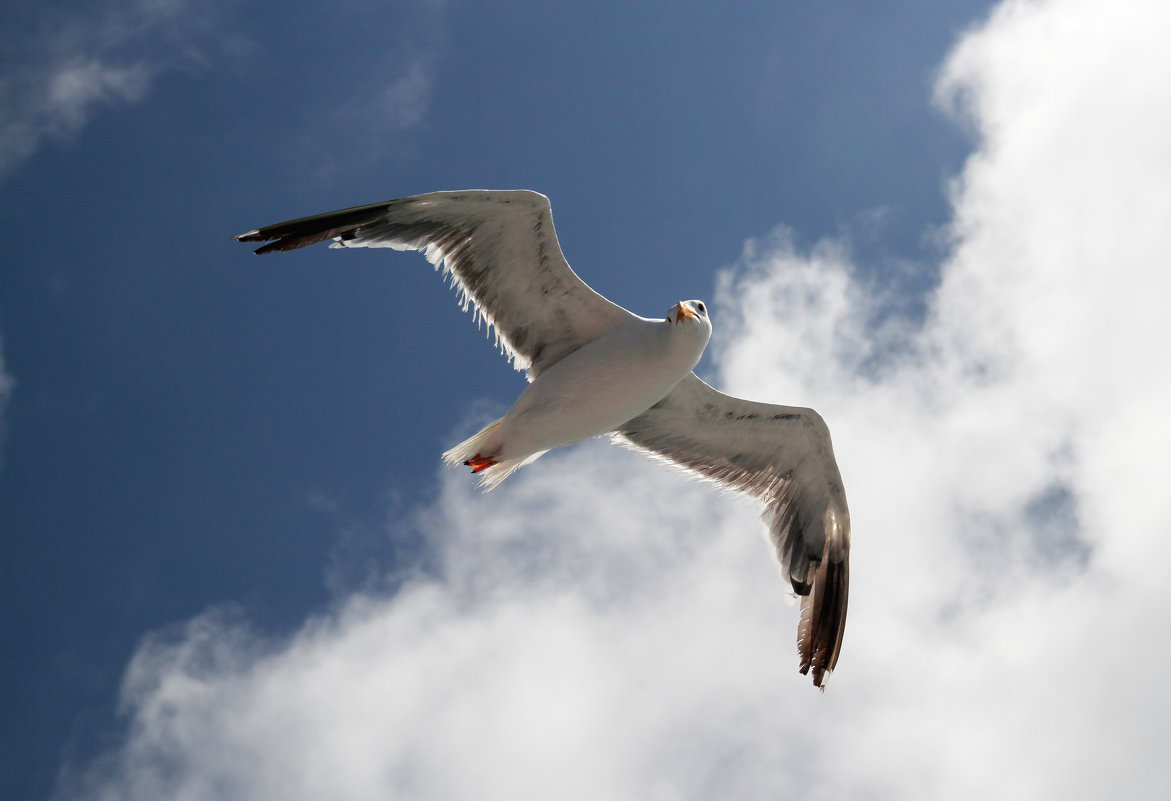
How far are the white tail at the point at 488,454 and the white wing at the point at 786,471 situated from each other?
5.04 feet

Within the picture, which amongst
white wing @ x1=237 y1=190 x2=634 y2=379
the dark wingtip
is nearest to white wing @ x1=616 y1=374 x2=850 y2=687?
the dark wingtip

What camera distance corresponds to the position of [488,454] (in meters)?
9.95

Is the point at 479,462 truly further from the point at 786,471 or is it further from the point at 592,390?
the point at 786,471

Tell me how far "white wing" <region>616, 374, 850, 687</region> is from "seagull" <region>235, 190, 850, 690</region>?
1cm

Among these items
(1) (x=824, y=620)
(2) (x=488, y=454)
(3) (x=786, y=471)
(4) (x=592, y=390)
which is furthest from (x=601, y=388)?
(1) (x=824, y=620)

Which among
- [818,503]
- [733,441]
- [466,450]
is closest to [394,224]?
[466,450]

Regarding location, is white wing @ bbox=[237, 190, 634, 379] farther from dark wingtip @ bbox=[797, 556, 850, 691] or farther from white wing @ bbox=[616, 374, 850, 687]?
dark wingtip @ bbox=[797, 556, 850, 691]

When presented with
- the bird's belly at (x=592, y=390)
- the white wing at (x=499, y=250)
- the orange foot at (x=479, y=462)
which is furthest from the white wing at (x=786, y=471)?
the orange foot at (x=479, y=462)

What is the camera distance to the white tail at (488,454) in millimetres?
9875

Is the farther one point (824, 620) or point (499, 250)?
point (824, 620)

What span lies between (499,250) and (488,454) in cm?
207

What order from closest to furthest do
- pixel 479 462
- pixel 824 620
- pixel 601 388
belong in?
pixel 601 388, pixel 479 462, pixel 824 620

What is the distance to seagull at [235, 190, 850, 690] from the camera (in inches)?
368

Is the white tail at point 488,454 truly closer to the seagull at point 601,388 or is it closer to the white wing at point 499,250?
the seagull at point 601,388
